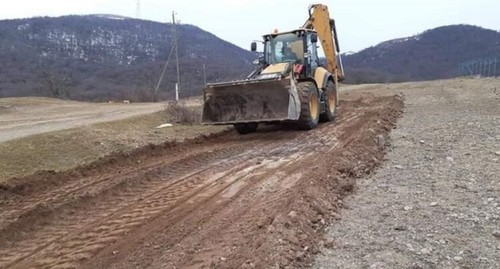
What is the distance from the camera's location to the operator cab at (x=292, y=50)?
14.0 m

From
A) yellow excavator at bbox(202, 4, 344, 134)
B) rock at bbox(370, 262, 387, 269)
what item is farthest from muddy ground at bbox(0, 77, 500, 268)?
yellow excavator at bbox(202, 4, 344, 134)

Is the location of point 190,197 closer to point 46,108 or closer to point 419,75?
point 46,108

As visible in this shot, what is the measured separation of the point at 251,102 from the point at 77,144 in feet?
13.4

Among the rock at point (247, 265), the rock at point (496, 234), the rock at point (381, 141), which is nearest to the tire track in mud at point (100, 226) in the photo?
the rock at point (247, 265)

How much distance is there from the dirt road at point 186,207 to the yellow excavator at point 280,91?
6.51 ft

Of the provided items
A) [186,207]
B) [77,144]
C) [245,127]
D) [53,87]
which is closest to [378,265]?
[186,207]

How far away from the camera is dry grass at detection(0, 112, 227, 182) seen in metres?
9.59

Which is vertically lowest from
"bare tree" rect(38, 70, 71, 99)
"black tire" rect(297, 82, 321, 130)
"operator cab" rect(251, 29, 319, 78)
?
"bare tree" rect(38, 70, 71, 99)

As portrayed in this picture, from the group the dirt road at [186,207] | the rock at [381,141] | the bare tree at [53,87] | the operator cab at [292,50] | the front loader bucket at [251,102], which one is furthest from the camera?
the bare tree at [53,87]

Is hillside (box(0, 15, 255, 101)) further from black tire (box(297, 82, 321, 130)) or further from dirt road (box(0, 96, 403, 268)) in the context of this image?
dirt road (box(0, 96, 403, 268))

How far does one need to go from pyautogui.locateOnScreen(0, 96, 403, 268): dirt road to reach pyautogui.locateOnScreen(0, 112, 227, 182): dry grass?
1.00 meters

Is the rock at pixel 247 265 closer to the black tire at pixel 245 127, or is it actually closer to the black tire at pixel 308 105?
the black tire at pixel 308 105

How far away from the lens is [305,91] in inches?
502

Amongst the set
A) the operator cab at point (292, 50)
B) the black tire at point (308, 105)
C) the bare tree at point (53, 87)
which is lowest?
the bare tree at point (53, 87)
